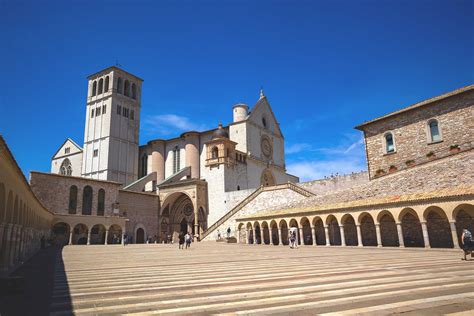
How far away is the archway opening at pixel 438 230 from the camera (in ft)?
65.0

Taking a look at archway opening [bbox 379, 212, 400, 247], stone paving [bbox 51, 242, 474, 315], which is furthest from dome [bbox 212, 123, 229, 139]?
stone paving [bbox 51, 242, 474, 315]

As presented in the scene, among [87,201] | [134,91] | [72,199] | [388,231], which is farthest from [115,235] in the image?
[388,231]

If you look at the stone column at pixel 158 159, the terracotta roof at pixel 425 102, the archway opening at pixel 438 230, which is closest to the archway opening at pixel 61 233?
the stone column at pixel 158 159

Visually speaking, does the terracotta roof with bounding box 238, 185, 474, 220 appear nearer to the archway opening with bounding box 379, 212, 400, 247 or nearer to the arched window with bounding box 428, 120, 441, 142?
the archway opening with bounding box 379, 212, 400, 247

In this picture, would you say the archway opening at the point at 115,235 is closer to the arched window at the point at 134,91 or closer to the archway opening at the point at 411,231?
the arched window at the point at 134,91

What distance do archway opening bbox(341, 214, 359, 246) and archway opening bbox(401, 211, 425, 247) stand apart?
3714 mm

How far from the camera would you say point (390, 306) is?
16.9 feet

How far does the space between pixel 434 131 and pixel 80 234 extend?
Answer: 36223mm

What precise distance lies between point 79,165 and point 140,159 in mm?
10446

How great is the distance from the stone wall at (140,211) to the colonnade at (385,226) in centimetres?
1796

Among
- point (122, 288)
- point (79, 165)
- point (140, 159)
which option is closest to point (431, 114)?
point (122, 288)

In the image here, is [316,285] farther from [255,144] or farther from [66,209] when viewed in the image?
→ [255,144]

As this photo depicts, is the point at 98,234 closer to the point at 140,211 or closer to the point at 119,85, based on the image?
the point at 140,211

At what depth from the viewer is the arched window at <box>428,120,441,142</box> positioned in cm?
2492
